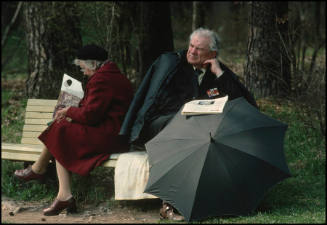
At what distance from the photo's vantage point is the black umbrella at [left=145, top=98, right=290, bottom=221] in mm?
4445

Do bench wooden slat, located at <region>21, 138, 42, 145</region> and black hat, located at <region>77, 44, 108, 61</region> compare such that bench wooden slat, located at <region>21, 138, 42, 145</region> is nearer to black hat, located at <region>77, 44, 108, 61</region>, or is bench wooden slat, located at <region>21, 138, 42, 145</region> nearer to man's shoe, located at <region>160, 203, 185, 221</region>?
black hat, located at <region>77, 44, 108, 61</region>

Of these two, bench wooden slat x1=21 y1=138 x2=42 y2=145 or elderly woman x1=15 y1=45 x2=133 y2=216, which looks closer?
elderly woman x1=15 y1=45 x2=133 y2=216

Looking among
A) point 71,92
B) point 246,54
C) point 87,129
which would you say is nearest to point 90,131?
point 87,129

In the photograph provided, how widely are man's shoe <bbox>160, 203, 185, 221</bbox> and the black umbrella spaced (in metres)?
0.24

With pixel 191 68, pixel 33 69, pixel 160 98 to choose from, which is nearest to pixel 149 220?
pixel 160 98

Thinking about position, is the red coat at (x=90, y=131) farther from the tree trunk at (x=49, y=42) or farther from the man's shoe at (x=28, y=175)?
the tree trunk at (x=49, y=42)

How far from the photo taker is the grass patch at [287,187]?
4891 millimetres

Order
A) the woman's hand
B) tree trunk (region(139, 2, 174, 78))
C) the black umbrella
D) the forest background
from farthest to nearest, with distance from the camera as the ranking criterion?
tree trunk (region(139, 2, 174, 78)) < the forest background < the woman's hand < the black umbrella

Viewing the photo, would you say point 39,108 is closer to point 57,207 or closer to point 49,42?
point 57,207

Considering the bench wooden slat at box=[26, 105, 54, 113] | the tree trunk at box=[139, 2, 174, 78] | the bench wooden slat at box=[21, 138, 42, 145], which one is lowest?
the bench wooden slat at box=[21, 138, 42, 145]

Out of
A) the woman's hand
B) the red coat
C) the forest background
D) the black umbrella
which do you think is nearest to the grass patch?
the forest background

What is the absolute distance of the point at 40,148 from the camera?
5.62 m

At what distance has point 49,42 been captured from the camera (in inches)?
351

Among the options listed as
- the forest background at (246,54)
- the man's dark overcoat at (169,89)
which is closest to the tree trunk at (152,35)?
the forest background at (246,54)
